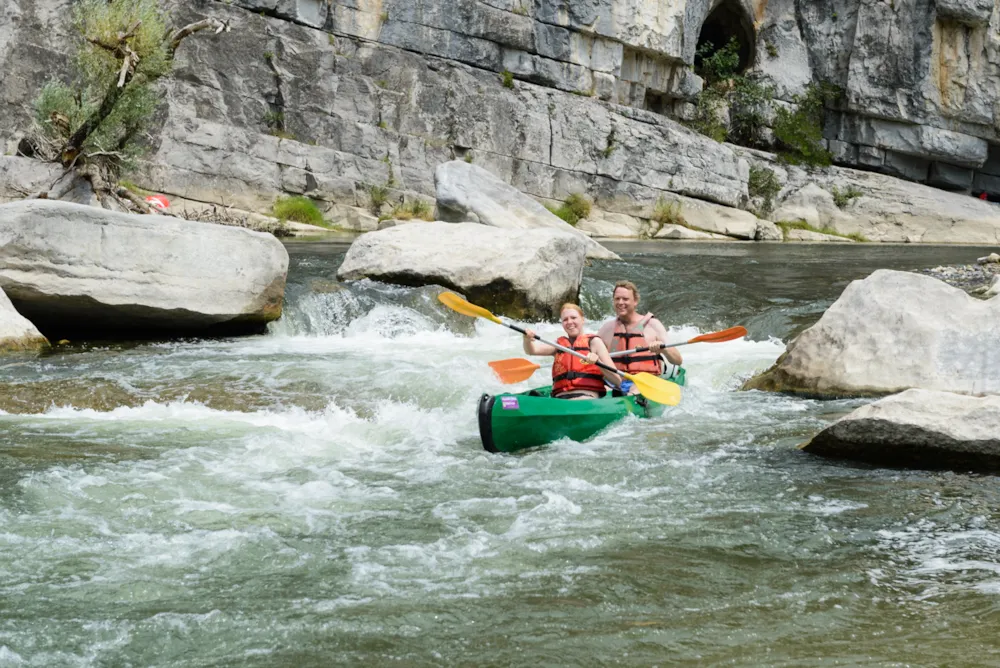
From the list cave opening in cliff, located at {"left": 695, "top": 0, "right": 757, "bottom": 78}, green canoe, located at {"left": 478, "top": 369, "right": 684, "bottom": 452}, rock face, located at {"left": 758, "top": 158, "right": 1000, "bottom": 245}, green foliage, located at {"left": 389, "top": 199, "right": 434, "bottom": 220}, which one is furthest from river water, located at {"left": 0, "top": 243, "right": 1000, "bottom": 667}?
cave opening in cliff, located at {"left": 695, "top": 0, "right": 757, "bottom": 78}

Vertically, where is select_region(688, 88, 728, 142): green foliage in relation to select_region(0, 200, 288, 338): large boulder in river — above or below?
above

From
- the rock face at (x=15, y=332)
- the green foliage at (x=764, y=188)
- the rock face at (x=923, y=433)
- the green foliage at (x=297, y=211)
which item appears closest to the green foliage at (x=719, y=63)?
the green foliage at (x=764, y=188)

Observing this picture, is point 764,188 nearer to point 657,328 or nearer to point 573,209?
point 573,209

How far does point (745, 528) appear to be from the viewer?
3859 millimetres

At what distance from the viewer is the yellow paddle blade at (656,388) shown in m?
5.92

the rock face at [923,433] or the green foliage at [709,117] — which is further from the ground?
the green foliage at [709,117]

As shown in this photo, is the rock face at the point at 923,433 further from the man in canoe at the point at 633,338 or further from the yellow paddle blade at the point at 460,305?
the yellow paddle blade at the point at 460,305

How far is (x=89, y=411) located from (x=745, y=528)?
391 cm

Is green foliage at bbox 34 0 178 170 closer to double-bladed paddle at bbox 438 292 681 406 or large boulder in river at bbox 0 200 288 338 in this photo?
large boulder in river at bbox 0 200 288 338

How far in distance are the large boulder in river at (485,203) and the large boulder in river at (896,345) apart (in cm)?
604

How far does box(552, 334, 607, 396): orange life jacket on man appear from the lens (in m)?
6.13

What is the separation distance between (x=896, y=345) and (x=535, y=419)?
2.76 metres

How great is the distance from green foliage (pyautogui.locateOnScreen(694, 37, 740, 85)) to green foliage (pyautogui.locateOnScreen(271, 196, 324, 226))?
38.2 ft

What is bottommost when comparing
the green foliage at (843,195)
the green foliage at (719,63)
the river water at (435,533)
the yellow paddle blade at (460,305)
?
the river water at (435,533)
